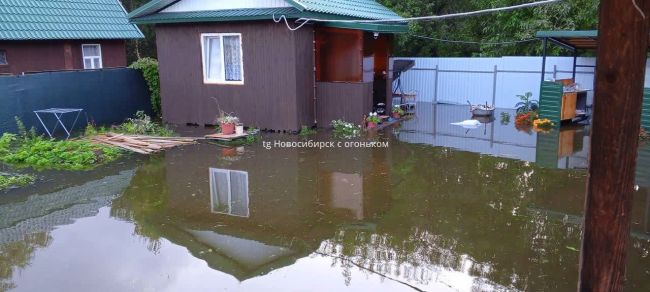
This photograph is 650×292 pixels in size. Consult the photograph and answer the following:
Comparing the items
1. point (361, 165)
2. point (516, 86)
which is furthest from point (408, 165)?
point (516, 86)

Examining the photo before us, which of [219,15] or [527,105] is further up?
[219,15]

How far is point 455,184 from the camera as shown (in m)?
7.76

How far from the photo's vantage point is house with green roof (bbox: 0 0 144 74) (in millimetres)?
14109

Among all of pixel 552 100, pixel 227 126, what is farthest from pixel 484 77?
pixel 227 126

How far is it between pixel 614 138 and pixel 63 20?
54.5ft

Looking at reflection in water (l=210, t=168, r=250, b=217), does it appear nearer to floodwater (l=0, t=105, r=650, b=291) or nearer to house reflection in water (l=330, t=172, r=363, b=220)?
floodwater (l=0, t=105, r=650, b=291)

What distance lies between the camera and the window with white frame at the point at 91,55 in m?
16.4

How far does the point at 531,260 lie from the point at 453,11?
17931 millimetres

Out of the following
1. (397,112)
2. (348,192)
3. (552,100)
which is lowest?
(348,192)

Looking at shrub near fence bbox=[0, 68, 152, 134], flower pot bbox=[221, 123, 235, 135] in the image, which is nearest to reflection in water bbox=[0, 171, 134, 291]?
flower pot bbox=[221, 123, 235, 135]

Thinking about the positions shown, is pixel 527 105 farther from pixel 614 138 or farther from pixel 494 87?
pixel 614 138

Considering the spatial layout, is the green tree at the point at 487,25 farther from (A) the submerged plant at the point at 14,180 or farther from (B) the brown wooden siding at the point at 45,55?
(A) the submerged plant at the point at 14,180

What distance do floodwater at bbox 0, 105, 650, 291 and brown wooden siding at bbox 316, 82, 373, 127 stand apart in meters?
2.50

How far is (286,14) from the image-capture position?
1122cm
